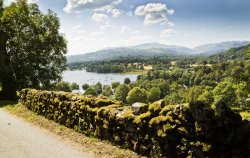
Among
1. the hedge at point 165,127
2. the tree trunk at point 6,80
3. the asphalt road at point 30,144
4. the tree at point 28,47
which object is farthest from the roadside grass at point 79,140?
the tree at point 28,47

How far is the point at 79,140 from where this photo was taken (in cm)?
1292

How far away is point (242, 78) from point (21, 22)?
93.9 ft

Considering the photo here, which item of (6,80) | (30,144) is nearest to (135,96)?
(6,80)

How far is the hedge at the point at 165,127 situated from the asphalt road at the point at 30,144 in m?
1.64

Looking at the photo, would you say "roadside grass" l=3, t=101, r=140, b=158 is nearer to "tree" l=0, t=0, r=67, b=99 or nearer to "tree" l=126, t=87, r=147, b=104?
"tree" l=0, t=0, r=67, b=99

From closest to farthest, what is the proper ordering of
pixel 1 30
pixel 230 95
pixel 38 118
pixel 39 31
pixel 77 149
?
pixel 77 149, pixel 38 118, pixel 1 30, pixel 39 31, pixel 230 95

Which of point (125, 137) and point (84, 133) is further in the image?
point (84, 133)

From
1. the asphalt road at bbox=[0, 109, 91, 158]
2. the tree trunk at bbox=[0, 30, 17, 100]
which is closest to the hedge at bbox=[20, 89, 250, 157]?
the asphalt road at bbox=[0, 109, 91, 158]

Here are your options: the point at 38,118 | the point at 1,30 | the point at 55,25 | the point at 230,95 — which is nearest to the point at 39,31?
the point at 55,25

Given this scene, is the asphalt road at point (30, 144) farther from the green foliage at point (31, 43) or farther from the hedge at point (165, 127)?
the green foliage at point (31, 43)

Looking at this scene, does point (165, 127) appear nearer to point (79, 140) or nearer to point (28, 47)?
point (79, 140)

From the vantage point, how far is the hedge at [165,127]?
795 cm

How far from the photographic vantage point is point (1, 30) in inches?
1228

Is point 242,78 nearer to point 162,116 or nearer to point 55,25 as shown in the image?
point 162,116
